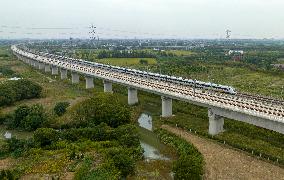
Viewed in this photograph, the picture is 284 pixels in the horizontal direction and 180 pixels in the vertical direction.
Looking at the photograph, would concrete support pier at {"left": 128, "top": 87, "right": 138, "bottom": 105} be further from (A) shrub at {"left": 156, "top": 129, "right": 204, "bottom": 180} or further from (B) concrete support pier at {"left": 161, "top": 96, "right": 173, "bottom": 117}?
(A) shrub at {"left": 156, "top": 129, "right": 204, "bottom": 180}

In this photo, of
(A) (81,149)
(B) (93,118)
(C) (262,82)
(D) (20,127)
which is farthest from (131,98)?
(C) (262,82)

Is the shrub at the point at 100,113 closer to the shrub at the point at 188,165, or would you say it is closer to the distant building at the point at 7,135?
the distant building at the point at 7,135

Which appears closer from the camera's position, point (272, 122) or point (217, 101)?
point (272, 122)

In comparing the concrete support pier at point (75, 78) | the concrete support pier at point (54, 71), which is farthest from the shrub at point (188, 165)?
the concrete support pier at point (54, 71)

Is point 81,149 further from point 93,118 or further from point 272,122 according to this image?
point 272,122

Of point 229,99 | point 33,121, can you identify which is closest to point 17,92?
point 33,121
